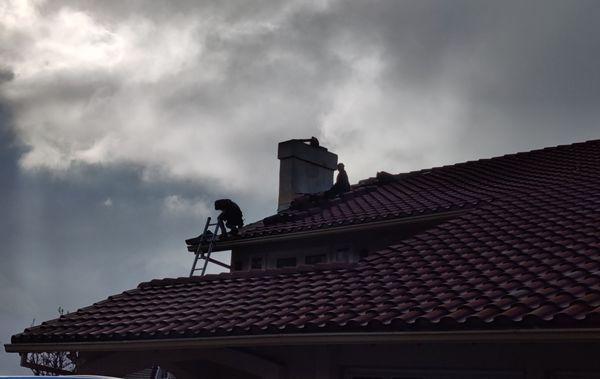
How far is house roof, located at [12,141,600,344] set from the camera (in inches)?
335

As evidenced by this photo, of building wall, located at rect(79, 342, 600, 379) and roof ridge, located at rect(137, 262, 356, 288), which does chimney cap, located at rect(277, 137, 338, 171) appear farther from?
building wall, located at rect(79, 342, 600, 379)

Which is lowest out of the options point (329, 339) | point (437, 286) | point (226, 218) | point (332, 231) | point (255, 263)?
point (329, 339)

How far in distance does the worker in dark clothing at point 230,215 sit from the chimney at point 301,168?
222cm

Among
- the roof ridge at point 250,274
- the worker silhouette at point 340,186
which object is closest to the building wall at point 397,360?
the roof ridge at point 250,274

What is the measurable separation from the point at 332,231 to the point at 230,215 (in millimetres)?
3960

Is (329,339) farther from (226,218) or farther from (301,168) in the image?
(301,168)

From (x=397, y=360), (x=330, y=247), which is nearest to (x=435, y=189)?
(x=330, y=247)

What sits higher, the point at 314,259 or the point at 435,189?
the point at 435,189

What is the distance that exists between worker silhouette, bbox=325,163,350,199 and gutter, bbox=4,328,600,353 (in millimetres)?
8852

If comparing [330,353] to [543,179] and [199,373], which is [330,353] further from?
[543,179]

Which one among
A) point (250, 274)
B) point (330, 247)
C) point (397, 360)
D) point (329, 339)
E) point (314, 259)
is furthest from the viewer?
point (314, 259)

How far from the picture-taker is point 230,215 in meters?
18.7

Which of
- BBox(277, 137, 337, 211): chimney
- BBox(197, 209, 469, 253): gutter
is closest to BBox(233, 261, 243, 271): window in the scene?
BBox(197, 209, 469, 253): gutter

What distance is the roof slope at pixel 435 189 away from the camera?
15.1 metres
